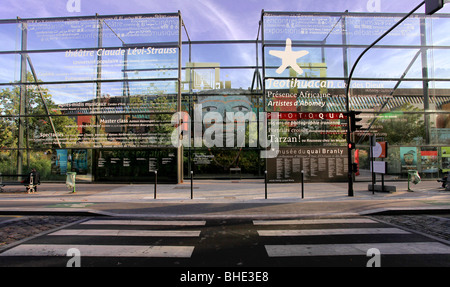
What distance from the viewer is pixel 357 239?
523 centimetres

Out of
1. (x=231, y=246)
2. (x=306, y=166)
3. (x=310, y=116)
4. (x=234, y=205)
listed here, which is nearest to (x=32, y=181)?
(x=234, y=205)

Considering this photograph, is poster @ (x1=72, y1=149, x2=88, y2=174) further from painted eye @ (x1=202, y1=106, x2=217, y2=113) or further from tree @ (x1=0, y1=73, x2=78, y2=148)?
painted eye @ (x1=202, y1=106, x2=217, y2=113)

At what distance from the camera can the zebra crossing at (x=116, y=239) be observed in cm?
453

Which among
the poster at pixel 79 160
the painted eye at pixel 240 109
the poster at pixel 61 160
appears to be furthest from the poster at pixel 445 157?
the poster at pixel 61 160

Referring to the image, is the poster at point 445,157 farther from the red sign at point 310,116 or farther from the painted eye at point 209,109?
the painted eye at point 209,109

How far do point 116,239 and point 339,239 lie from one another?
4849 millimetres

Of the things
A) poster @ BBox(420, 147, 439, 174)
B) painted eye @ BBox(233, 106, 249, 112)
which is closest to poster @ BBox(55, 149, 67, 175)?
painted eye @ BBox(233, 106, 249, 112)

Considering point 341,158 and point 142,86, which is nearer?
point 341,158

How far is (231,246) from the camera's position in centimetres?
484

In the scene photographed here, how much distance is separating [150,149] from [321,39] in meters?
13.6

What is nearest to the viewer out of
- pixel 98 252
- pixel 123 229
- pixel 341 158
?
pixel 98 252
